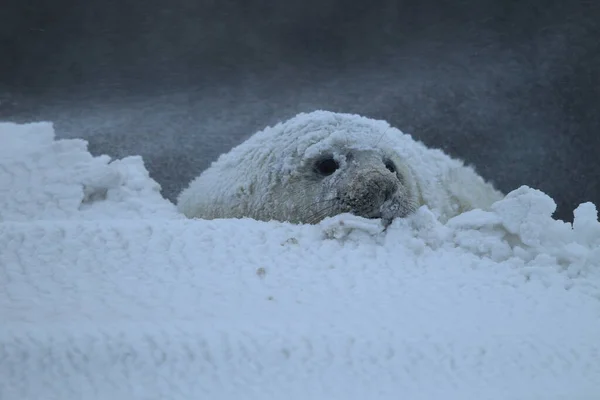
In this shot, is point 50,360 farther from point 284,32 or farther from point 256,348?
point 284,32

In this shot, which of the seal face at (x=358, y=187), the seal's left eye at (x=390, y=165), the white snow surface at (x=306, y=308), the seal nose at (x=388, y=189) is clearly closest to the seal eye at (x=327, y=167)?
the seal face at (x=358, y=187)

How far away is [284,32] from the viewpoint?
2.93 m

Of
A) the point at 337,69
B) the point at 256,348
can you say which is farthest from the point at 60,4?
the point at 256,348

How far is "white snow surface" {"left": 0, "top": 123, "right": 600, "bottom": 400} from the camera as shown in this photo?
100 cm

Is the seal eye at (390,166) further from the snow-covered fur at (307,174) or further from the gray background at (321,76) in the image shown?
the gray background at (321,76)

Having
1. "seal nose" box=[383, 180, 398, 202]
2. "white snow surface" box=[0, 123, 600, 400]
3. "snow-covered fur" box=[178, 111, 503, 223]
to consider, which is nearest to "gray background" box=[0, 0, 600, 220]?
"snow-covered fur" box=[178, 111, 503, 223]

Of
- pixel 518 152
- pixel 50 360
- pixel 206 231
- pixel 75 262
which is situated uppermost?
pixel 518 152

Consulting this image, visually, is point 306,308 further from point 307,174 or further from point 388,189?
point 307,174

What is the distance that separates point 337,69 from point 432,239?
1782 millimetres

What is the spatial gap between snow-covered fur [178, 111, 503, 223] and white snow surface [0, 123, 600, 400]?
0.68 meters

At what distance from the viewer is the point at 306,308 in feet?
3.72

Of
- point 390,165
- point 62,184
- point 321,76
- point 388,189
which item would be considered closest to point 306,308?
point 388,189

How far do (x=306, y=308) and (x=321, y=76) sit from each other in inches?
81.7

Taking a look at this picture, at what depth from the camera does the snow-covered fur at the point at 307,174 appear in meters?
2.26
